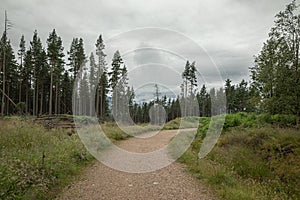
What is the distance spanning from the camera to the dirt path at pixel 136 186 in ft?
17.0

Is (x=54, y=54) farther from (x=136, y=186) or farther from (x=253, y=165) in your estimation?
(x=136, y=186)

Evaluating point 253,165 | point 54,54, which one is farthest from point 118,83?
point 253,165

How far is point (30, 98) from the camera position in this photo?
4878cm

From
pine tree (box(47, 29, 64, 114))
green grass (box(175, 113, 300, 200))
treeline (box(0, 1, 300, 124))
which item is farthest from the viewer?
pine tree (box(47, 29, 64, 114))

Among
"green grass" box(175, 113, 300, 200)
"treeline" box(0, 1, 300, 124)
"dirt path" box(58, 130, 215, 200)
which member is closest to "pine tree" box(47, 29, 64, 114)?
"treeline" box(0, 1, 300, 124)

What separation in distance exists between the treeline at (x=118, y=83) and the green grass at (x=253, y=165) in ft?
10.5

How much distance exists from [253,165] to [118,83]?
27.9 meters

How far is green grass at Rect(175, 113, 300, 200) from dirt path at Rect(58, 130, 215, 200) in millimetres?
527

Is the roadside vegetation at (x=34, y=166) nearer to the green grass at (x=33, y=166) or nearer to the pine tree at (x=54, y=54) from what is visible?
the green grass at (x=33, y=166)

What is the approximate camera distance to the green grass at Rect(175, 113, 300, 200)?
6.02m

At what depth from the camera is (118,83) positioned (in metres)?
35.0

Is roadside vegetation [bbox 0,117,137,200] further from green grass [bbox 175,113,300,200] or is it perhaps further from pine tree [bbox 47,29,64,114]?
pine tree [bbox 47,29,64,114]

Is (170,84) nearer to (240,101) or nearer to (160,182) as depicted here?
(160,182)

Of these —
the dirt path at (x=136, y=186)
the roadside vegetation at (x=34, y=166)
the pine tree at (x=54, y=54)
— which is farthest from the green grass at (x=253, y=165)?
the pine tree at (x=54, y=54)
